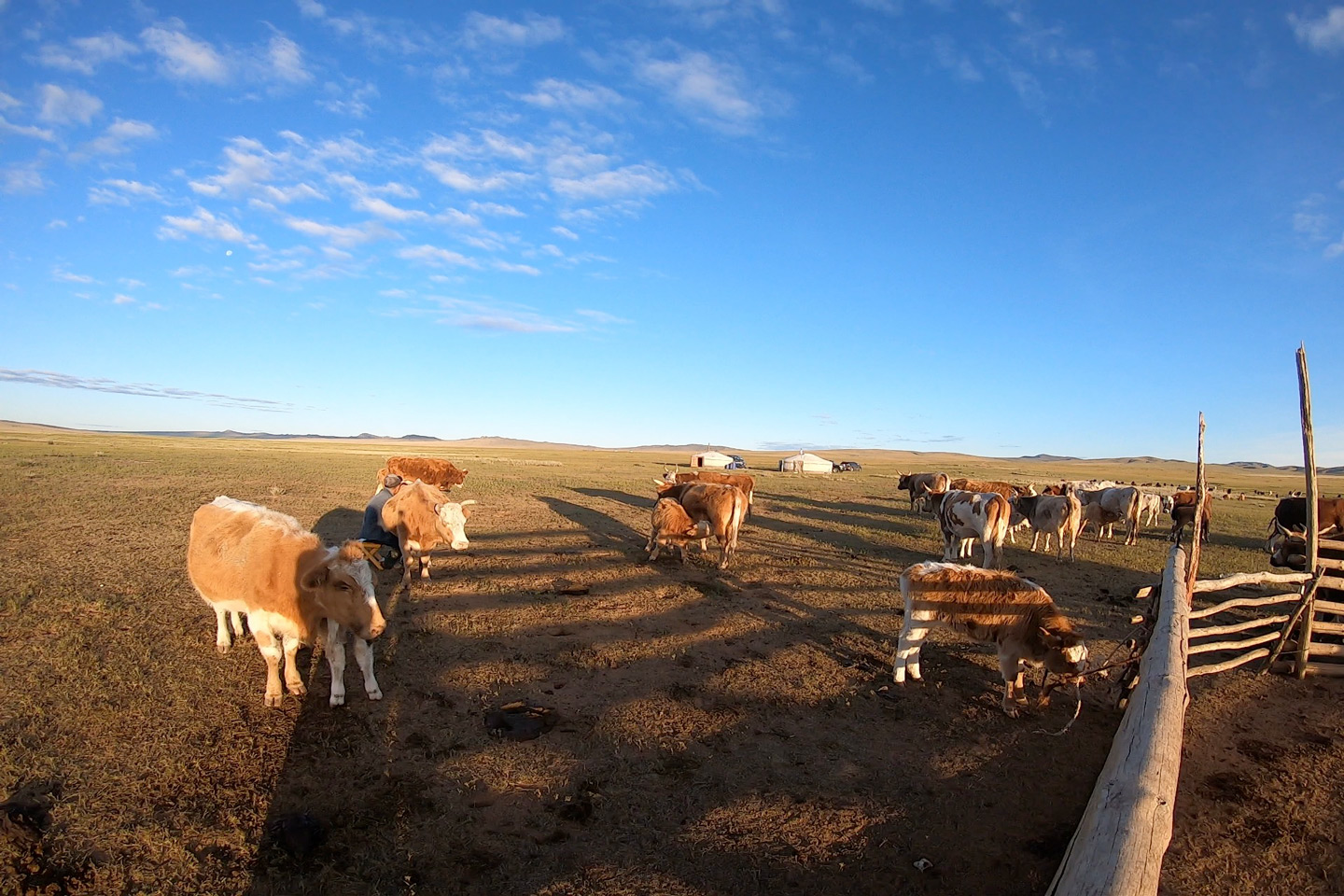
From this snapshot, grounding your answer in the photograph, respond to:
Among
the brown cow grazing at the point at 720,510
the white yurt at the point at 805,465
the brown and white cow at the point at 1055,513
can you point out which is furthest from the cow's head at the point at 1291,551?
the white yurt at the point at 805,465

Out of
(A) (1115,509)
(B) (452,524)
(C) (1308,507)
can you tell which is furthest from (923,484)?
(B) (452,524)

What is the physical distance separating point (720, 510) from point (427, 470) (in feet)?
46.4

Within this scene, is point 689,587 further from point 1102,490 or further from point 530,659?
point 1102,490

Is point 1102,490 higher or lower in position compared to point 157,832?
higher

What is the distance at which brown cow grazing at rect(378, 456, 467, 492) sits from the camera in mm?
22906

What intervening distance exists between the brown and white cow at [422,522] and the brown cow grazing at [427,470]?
37.0ft

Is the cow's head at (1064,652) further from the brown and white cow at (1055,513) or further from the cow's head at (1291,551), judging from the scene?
the brown and white cow at (1055,513)

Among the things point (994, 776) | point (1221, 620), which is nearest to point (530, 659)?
point (994, 776)

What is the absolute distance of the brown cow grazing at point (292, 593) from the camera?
6367 millimetres

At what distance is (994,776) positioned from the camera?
5.70 metres

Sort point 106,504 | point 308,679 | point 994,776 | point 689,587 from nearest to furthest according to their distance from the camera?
point 994,776 → point 308,679 → point 689,587 → point 106,504

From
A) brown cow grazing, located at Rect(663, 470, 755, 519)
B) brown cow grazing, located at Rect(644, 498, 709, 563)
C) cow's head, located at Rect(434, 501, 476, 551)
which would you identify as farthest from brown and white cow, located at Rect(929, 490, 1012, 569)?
cow's head, located at Rect(434, 501, 476, 551)

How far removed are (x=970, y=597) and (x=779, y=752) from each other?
122 inches

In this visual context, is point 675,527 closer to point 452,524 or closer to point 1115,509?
point 452,524
